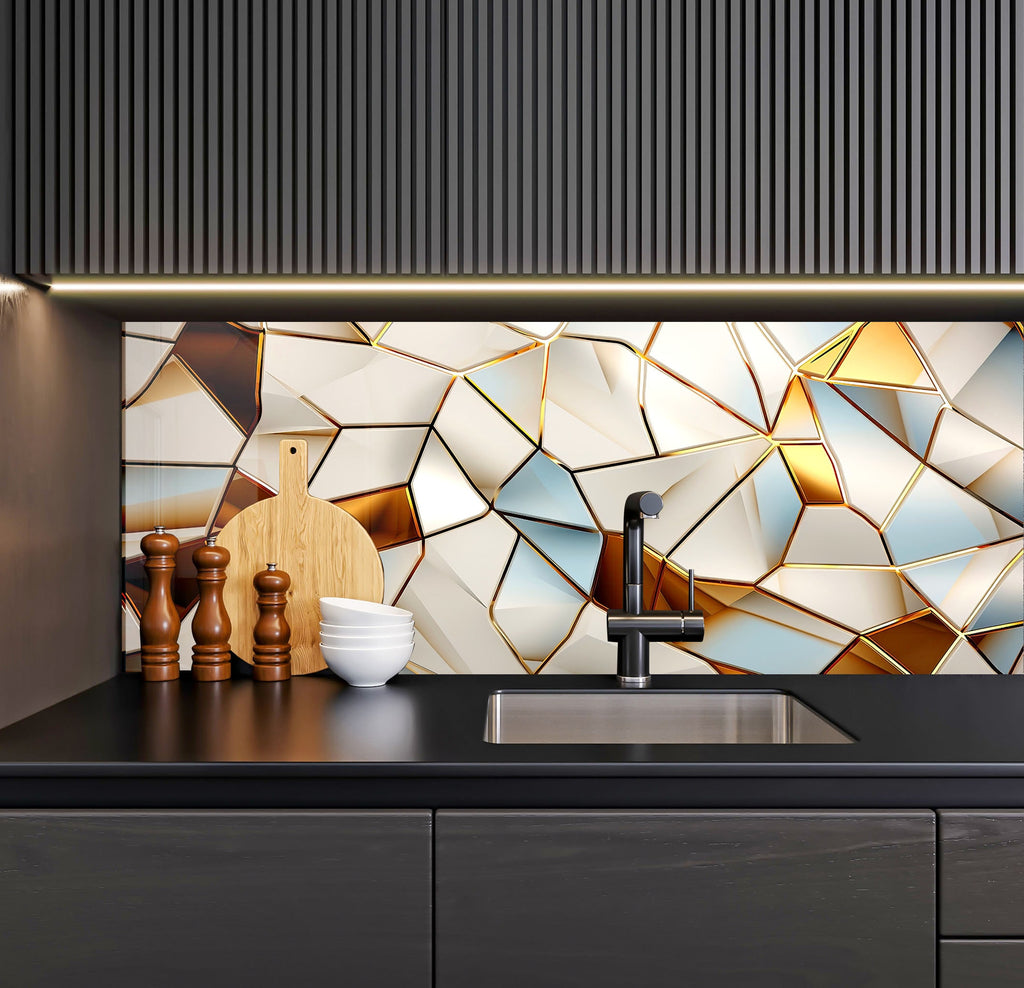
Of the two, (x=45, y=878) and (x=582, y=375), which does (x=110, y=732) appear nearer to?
(x=45, y=878)

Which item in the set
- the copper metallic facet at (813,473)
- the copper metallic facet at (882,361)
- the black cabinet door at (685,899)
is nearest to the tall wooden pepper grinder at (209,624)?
the black cabinet door at (685,899)

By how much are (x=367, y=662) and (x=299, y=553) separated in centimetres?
30

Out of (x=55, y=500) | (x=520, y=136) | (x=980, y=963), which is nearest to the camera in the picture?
(x=980, y=963)

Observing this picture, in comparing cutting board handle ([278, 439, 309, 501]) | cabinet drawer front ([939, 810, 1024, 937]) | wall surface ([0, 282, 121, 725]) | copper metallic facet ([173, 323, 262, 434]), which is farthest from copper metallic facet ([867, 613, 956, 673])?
wall surface ([0, 282, 121, 725])

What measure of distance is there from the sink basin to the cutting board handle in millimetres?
595

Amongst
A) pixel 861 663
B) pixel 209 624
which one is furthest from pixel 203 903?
pixel 861 663

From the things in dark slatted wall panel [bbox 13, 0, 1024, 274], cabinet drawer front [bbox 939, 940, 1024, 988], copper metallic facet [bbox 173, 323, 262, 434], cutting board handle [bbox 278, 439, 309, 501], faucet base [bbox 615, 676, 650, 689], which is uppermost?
dark slatted wall panel [bbox 13, 0, 1024, 274]

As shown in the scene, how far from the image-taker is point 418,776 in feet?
3.32

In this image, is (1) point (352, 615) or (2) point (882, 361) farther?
(2) point (882, 361)

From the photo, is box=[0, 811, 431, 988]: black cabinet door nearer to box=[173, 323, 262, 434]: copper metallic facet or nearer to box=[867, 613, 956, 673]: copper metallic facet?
box=[173, 323, 262, 434]: copper metallic facet

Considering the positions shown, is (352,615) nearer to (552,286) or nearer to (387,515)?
(387,515)

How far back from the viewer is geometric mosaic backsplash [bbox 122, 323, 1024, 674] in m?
1.63

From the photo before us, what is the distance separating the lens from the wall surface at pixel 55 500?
4.04 feet

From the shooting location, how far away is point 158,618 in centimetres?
152
